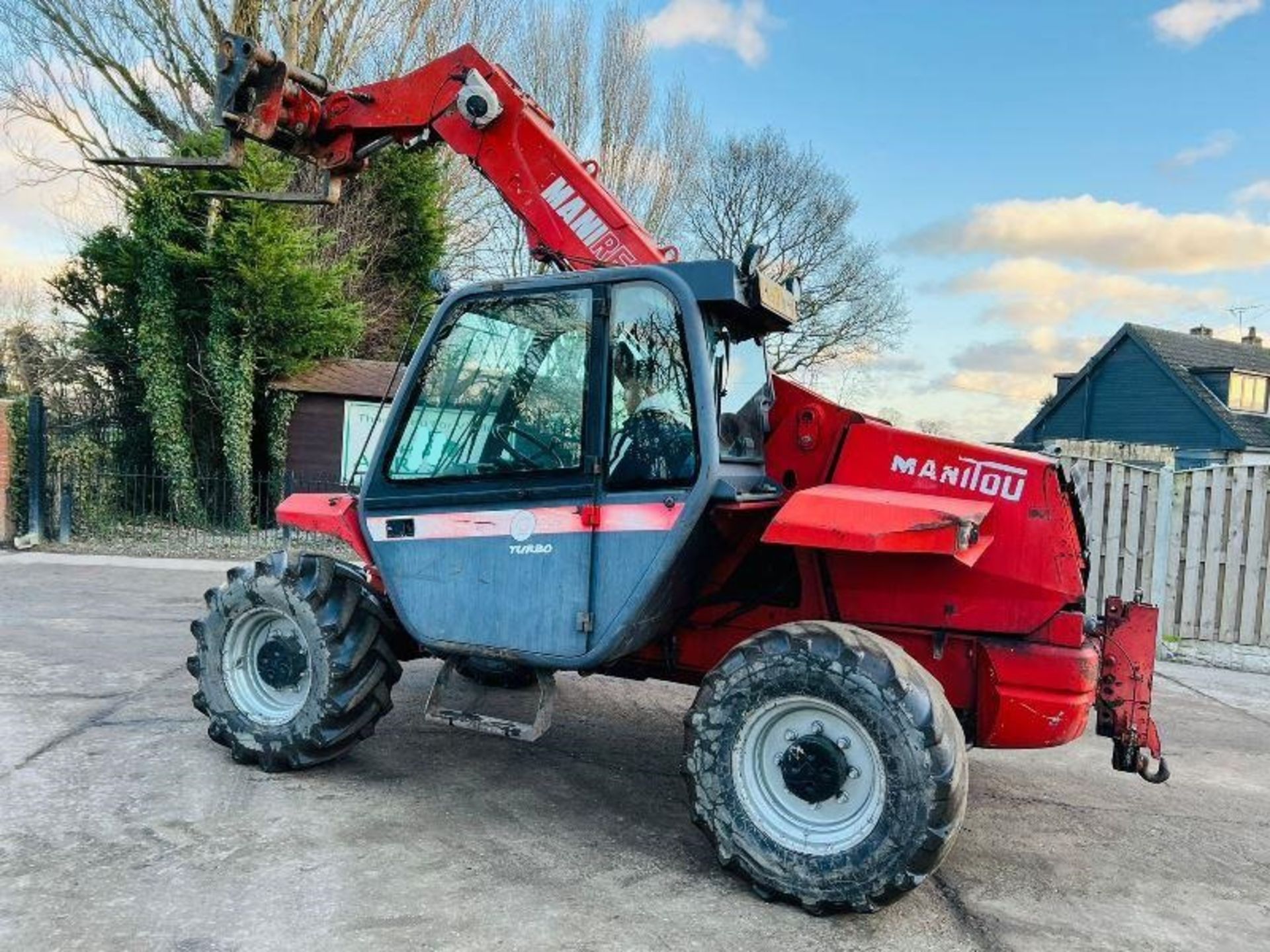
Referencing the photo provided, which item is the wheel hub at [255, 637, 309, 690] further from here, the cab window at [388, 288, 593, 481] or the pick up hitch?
the pick up hitch

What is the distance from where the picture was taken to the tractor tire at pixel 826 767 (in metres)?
3.14

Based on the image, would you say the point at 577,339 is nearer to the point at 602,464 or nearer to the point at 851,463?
the point at 602,464

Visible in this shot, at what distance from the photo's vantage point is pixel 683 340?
3.73 m

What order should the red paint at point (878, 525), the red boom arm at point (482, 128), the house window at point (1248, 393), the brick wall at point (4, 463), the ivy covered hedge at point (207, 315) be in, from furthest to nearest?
the house window at point (1248, 393) → the ivy covered hedge at point (207, 315) → the brick wall at point (4, 463) → the red boom arm at point (482, 128) → the red paint at point (878, 525)

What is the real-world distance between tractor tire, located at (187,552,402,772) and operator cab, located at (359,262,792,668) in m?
0.34

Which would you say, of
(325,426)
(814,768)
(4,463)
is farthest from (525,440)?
(325,426)

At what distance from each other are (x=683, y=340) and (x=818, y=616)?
1326 mm

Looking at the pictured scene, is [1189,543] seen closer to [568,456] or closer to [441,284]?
[568,456]

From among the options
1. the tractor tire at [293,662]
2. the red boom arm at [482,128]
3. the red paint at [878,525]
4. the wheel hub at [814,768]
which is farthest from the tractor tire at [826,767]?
the red boom arm at [482,128]

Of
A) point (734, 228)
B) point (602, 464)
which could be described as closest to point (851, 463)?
point (602, 464)

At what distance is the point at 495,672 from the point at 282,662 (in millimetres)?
1090

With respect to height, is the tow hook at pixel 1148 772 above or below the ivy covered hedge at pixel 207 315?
below

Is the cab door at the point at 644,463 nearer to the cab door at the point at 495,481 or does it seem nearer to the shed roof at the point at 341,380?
the cab door at the point at 495,481

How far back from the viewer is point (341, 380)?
1507cm
